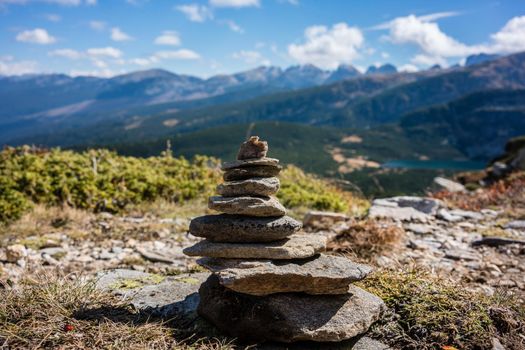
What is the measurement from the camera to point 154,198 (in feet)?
43.4

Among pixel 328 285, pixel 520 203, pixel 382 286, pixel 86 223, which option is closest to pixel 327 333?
pixel 328 285

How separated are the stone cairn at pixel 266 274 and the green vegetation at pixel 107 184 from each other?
7.18 metres

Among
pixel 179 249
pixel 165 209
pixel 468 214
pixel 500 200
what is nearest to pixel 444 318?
pixel 179 249

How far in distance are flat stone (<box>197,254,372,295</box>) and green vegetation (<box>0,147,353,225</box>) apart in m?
7.76

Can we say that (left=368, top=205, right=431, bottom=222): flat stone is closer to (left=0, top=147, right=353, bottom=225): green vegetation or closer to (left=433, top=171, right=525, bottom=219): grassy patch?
(left=0, top=147, right=353, bottom=225): green vegetation

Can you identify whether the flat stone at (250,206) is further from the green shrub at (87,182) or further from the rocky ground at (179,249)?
the green shrub at (87,182)

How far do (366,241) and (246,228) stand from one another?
13.1ft

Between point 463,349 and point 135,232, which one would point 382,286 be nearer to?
point 463,349

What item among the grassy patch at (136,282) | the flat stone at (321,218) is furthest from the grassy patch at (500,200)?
the grassy patch at (136,282)

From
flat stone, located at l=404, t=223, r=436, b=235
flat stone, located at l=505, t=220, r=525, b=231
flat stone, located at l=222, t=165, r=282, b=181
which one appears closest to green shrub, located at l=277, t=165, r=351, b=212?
flat stone, located at l=404, t=223, r=436, b=235

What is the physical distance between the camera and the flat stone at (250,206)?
500cm

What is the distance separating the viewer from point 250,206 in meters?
4.98

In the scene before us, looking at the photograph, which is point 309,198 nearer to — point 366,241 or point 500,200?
point 366,241

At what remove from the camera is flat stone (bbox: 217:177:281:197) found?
5.16 m
